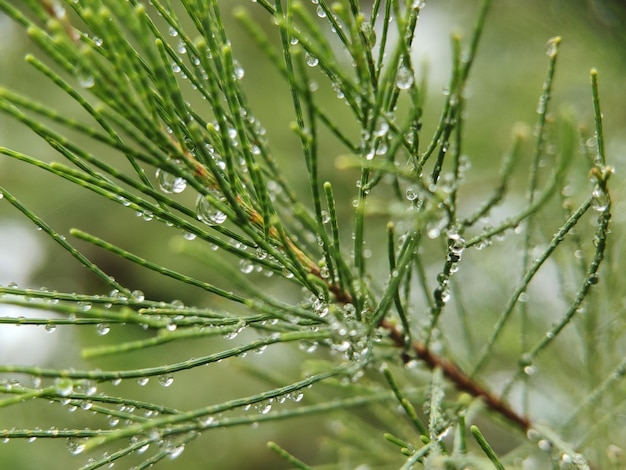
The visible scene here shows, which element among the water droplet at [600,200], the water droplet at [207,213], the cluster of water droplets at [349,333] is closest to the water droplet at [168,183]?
the water droplet at [207,213]

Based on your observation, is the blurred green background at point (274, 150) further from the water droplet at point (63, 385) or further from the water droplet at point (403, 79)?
the water droplet at point (63, 385)

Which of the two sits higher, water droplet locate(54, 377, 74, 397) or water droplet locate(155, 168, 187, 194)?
water droplet locate(155, 168, 187, 194)

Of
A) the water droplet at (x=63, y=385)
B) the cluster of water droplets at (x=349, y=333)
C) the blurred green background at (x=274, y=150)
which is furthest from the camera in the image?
the blurred green background at (x=274, y=150)

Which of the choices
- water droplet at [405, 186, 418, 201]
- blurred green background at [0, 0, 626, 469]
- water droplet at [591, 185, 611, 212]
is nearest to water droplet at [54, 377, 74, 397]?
water droplet at [405, 186, 418, 201]

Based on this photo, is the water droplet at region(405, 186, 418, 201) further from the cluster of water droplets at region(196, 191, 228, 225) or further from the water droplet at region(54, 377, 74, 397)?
the water droplet at region(54, 377, 74, 397)

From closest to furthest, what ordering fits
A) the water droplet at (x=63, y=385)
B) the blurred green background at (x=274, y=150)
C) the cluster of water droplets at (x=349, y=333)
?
the water droplet at (x=63, y=385), the cluster of water droplets at (x=349, y=333), the blurred green background at (x=274, y=150)

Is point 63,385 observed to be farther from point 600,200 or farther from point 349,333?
point 600,200

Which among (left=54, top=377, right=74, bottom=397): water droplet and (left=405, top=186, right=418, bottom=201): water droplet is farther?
(left=405, top=186, right=418, bottom=201): water droplet

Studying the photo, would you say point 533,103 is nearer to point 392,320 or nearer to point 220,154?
point 392,320
